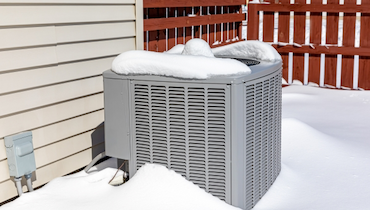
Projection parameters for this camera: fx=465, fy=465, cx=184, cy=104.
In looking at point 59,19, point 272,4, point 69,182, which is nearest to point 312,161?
point 69,182

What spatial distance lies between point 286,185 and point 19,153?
5.43ft

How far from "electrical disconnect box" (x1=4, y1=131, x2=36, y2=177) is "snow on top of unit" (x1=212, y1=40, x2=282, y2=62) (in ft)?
4.75

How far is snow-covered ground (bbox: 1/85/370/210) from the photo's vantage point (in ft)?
8.23

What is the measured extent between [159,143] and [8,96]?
2.93 ft

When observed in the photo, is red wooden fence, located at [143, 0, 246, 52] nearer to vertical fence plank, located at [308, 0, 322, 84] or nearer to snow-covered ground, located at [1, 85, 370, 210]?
vertical fence plank, located at [308, 0, 322, 84]

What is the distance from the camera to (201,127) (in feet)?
8.14

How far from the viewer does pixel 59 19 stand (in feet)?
9.67

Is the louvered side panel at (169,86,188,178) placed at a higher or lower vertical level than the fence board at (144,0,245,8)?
lower

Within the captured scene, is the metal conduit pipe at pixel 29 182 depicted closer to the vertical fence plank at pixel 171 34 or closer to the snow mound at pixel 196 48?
the snow mound at pixel 196 48

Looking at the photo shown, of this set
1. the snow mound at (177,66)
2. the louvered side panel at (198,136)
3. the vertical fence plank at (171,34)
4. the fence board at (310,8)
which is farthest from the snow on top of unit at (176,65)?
the fence board at (310,8)

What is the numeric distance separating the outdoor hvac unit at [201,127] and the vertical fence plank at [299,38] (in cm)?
416

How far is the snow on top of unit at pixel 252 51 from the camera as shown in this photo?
307 centimetres

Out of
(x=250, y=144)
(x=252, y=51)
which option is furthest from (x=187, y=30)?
(x=250, y=144)

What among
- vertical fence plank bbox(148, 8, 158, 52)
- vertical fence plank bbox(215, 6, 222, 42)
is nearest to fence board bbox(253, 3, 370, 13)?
vertical fence plank bbox(215, 6, 222, 42)
